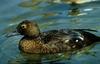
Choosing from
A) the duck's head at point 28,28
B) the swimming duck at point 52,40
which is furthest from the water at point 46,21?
the duck's head at point 28,28

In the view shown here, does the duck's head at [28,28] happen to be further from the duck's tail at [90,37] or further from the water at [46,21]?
the duck's tail at [90,37]

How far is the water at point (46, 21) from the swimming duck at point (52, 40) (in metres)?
0.18

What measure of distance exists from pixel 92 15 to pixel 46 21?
131cm

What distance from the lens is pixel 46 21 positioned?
14180 millimetres

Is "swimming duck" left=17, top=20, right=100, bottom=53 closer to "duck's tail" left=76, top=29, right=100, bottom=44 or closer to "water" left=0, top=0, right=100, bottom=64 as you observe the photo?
"duck's tail" left=76, top=29, right=100, bottom=44

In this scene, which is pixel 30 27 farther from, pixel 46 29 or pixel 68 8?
pixel 68 8

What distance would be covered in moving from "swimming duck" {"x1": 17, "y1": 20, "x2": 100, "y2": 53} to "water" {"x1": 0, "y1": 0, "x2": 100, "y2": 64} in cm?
18

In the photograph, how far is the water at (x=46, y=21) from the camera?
37.6 feet

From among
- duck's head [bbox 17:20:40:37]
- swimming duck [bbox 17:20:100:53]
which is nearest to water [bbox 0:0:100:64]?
swimming duck [bbox 17:20:100:53]

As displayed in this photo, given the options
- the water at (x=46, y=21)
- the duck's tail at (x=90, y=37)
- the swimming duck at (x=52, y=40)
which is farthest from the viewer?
the duck's tail at (x=90, y=37)

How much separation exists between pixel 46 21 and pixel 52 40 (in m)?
2.36

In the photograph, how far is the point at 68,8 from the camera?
15.7 metres

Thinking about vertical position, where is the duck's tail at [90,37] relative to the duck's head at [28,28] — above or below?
below

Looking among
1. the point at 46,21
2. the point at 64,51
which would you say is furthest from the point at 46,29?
the point at 64,51
